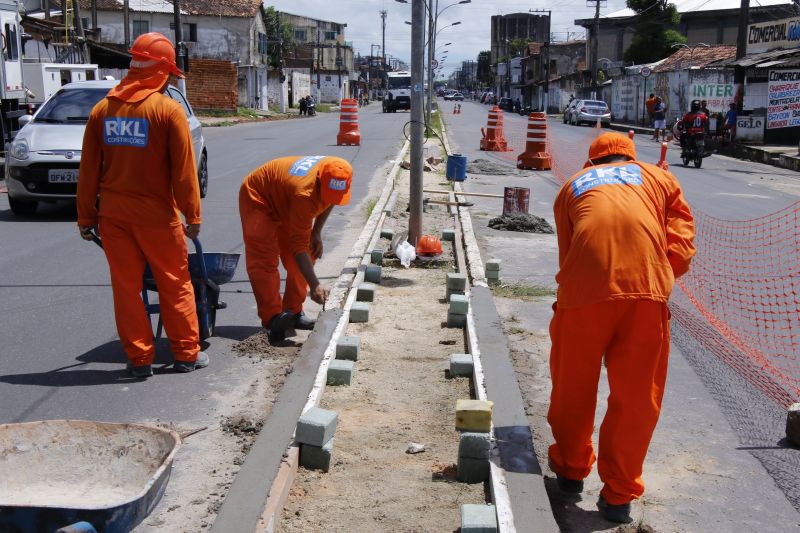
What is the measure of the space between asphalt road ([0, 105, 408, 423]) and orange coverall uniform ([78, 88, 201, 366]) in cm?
43

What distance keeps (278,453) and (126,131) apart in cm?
236

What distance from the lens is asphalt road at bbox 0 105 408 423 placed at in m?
5.30

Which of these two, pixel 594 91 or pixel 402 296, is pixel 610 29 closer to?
pixel 594 91

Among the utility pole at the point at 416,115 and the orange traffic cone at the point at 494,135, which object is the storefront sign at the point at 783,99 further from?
the utility pole at the point at 416,115

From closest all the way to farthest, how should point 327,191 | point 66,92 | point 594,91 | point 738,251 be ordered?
point 327,191 → point 738,251 → point 66,92 → point 594,91

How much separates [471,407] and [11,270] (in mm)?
6199

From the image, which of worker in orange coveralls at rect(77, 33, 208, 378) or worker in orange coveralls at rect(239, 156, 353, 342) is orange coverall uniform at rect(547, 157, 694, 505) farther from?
worker in orange coveralls at rect(77, 33, 208, 378)

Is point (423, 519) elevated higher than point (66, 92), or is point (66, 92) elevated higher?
point (66, 92)

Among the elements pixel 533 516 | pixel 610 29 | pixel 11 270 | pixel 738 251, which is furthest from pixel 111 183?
pixel 610 29

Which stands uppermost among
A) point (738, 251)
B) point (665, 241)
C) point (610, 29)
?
point (610, 29)

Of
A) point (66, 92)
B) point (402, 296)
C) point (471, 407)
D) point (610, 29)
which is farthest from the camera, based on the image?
point (610, 29)

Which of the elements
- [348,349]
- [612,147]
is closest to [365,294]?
[348,349]

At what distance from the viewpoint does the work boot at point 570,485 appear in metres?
4.28

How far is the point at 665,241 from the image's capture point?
4.14m
